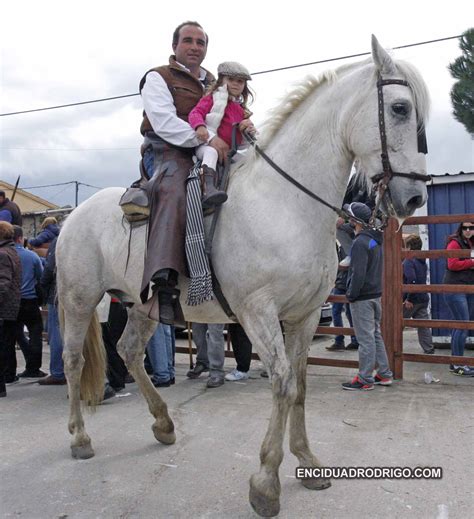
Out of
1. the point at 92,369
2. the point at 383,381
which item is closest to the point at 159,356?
the point at 92,369

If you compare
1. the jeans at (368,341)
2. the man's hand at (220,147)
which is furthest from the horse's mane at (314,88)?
the jeans at (368,341)

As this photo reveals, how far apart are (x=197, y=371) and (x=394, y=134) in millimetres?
5184

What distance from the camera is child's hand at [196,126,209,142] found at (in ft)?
11.9

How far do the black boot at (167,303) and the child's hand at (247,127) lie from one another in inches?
48.5

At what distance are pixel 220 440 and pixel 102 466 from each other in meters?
1.03

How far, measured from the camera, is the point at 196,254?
3.40 metres

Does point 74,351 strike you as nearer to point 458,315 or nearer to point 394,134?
point 394,134

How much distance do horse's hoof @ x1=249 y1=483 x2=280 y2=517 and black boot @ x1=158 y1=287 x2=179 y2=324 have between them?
124cm

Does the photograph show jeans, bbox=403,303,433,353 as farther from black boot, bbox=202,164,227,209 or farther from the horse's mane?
black boot, bbox=202,164,227,209

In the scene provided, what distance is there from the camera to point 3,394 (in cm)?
663

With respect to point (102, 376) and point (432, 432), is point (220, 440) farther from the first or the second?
point (432, 432)

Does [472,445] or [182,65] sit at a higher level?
[182,65]

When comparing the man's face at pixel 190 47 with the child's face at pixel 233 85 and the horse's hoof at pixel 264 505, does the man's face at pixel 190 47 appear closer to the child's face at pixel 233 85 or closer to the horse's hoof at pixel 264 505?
the child's face at pixel 233 85

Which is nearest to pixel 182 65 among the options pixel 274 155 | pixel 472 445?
pixel 274 155
